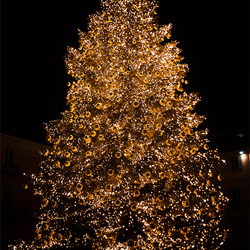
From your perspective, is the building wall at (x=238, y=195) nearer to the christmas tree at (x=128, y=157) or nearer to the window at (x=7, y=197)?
the window at (x=7, y=197)

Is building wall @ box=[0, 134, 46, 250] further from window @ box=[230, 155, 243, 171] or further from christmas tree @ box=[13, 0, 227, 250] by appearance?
window @ box=[230, 155, 243, 171]

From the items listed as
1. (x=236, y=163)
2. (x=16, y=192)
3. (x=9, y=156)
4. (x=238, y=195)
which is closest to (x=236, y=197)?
(x=238, y=195)

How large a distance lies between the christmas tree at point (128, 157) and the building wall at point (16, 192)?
877 centimetres

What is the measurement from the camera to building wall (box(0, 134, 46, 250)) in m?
22.1

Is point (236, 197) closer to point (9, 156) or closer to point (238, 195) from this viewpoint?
point (238, 195)

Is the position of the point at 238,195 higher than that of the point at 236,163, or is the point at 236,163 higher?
the point at 236,163

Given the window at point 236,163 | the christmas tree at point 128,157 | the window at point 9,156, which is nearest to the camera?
the christmas tree at point 128,157

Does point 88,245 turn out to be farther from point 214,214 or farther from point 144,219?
point 214,214

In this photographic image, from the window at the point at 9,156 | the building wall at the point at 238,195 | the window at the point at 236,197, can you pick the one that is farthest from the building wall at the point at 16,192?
the window at the point at 236,197

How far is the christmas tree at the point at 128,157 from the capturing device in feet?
41.0

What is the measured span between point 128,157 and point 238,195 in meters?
18.3

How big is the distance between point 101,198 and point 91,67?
428cm

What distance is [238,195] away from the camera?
94.8 ft

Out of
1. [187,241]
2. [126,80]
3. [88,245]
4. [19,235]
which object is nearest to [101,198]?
[88,245]
